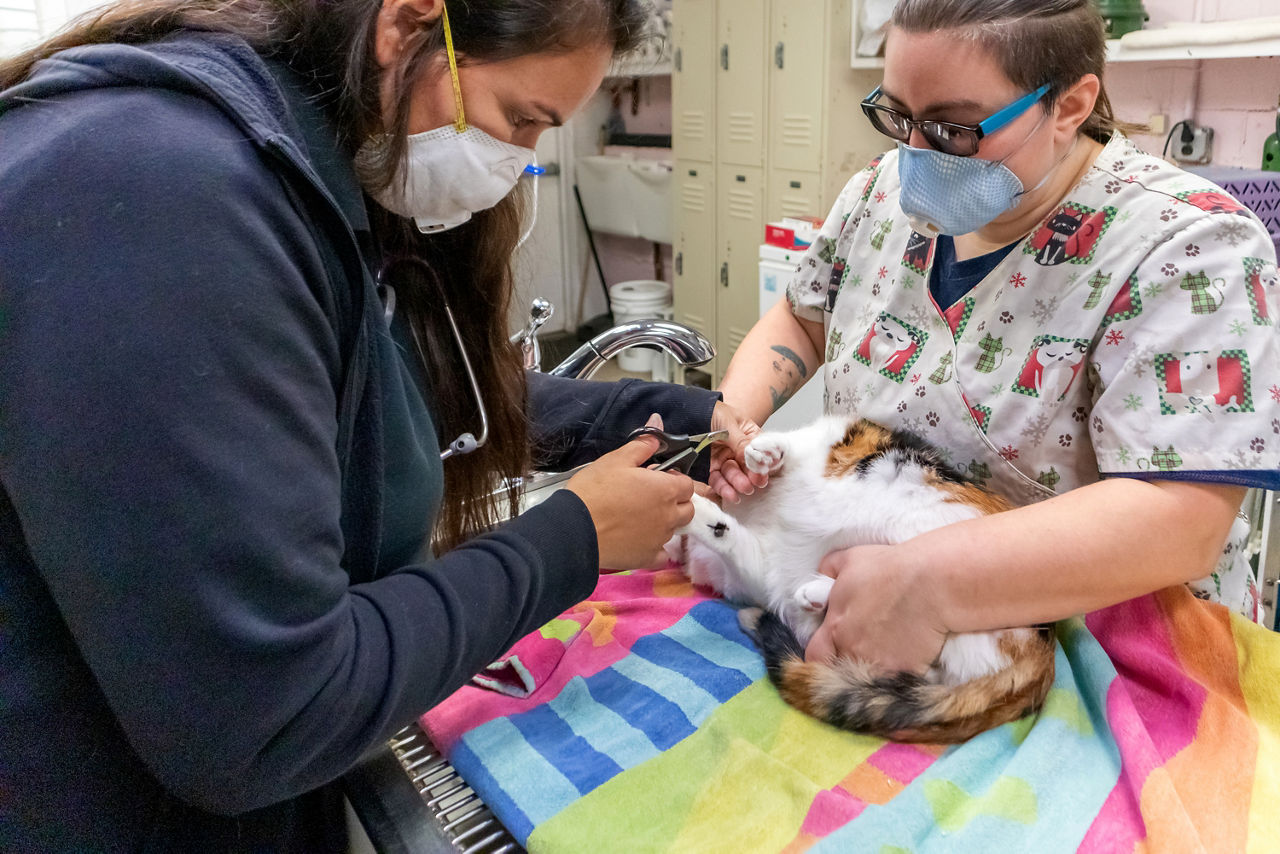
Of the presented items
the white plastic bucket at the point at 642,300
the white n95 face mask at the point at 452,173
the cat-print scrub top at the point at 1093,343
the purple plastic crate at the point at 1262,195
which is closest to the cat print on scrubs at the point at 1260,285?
the cat-print scrub top at the point at 1093,343

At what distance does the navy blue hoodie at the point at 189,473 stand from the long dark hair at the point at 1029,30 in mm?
815

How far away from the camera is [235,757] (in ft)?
2.09

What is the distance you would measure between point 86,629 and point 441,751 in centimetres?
45

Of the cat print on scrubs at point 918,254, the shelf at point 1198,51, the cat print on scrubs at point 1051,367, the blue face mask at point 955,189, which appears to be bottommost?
the cat print on scrubs at point 1051,367

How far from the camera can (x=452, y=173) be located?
91 cm

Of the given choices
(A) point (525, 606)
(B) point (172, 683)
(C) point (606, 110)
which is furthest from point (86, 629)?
(C) point (606, 110)

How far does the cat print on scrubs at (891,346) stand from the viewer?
135 cm

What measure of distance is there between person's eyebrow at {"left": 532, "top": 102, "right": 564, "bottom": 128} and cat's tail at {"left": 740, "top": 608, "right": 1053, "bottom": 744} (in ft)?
2.38

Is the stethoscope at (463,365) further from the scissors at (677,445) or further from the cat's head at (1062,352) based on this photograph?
the cat's head at (1062,352)

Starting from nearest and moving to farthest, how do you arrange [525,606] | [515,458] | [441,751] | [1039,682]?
[525,606] < [441,751] < [1039,682] < [515,458]

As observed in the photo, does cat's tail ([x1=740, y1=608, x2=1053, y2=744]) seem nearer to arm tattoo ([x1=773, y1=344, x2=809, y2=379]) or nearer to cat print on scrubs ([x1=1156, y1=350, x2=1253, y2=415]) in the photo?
cat print on scrubs ([x1=1156, y1=350, x2=1253, y2=415])

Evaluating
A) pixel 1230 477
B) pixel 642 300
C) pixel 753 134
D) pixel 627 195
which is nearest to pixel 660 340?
pixel 1230 477

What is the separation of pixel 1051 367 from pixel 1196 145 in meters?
2.31

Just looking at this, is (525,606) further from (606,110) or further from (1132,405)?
(606,110)
